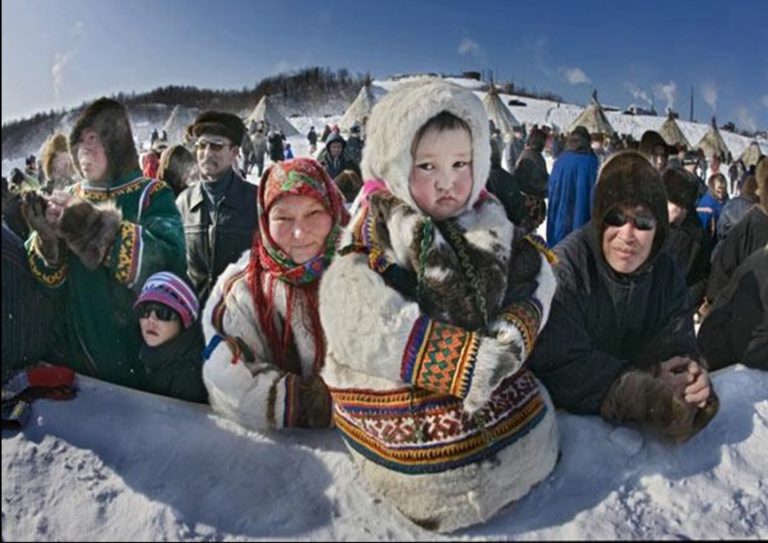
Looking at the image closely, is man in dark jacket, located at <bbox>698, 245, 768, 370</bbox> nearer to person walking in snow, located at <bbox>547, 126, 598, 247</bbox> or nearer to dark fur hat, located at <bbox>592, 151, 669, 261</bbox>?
dark fur hat, located at <bbox>592, 151, 669, 261</bbox>

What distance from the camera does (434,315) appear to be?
144 centimetres

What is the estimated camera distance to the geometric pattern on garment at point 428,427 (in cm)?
145

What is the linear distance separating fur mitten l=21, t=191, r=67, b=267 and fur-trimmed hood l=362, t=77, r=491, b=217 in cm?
93

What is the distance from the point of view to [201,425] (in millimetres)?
1720

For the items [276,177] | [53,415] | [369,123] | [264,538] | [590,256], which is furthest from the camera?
[590,256]

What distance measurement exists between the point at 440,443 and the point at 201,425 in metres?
0.68

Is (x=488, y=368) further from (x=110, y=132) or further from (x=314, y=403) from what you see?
(x=110, y=132)

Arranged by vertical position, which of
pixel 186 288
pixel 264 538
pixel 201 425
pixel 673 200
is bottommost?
pixel 264 538

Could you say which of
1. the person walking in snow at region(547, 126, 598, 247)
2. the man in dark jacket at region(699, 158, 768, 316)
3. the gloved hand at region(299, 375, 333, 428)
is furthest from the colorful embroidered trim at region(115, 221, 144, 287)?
the person walking in snow at region(547, 126, 598, 247)

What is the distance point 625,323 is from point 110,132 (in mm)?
1848

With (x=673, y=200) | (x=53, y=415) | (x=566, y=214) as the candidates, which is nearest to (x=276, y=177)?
(x=53, y=415)

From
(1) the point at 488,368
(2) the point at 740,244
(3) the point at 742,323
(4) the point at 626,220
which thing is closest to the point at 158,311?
(1) the point at 488,368

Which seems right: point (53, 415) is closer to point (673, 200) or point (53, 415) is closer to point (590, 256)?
point (590, 256)

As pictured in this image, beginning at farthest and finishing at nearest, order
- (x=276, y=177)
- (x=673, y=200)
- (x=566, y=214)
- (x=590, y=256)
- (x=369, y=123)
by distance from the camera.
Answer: (x=566, y=214) < (x=673, y=200) < (x=590, y=256) < (x=276, y=177) < (x=369, y=123)
